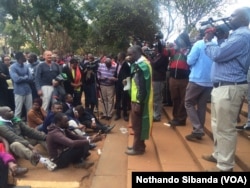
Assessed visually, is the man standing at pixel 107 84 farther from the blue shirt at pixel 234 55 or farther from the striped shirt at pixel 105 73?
the blue shirt at pixel 234 55

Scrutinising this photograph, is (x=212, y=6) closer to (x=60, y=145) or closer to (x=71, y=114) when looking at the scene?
(x=71, y=114)

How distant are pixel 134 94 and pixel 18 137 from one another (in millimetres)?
1938

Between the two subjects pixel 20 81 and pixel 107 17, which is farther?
pixel 107 17

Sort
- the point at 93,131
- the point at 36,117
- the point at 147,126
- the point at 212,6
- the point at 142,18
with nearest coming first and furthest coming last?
the point at 147,126, the point at 36,117, the point at 93,131, the point at 142,18, the point at 212,6

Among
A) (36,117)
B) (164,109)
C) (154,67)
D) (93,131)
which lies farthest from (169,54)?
(36,117)

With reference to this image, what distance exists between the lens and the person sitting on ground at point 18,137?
4910mm

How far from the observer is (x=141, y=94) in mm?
5016

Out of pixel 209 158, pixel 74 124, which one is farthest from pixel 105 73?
pixel 209 158

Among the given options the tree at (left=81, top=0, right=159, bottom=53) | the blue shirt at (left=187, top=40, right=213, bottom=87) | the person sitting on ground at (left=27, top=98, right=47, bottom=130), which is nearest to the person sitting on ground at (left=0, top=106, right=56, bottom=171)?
the person sitting on ground at (left=27, top=98, right=47, bottom=130)

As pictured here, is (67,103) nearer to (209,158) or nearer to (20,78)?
(20,78)

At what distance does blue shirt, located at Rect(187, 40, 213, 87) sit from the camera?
5.14m

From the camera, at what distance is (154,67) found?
704 cm

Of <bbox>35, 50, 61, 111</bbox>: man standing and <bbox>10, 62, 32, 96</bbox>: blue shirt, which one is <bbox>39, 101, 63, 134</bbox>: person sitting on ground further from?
<bbox>10, 62, 32, 96</bbox>: blue shirt

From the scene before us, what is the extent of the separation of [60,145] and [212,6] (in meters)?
16.6
